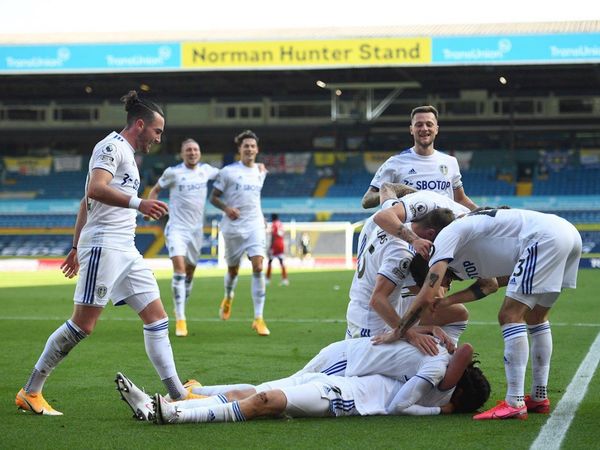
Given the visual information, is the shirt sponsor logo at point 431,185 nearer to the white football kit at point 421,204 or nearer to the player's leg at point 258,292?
the white football kit at point 421,204

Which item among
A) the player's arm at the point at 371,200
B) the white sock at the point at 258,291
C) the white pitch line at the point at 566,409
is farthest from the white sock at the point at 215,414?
the white sock at the point at 258,291

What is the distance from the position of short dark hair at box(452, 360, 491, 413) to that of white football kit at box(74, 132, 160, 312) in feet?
7.07

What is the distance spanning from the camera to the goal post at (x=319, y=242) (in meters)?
39.2

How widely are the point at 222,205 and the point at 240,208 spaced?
0.26 m

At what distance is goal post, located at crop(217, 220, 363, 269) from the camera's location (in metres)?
39.2

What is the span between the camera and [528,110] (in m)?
47.1

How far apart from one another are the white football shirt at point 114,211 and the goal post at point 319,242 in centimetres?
3143

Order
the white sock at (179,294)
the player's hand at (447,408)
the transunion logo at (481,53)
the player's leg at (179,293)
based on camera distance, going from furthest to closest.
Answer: the transunion logo at (481,53), the white sock at (179,294), the player's leg at (179,293), the player's hand at (447,408)

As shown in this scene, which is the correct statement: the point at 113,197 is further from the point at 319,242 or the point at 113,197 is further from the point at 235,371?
the point at 319,242

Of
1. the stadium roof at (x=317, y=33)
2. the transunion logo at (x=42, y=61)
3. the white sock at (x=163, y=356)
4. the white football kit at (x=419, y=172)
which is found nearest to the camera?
the white sock at (x=163, y=356)

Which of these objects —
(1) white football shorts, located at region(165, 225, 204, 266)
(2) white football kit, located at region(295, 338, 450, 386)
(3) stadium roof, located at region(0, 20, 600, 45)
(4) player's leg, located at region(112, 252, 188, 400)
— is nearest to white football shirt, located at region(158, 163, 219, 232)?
(1) white football shorts, located at region(165, 225, 204, 266)

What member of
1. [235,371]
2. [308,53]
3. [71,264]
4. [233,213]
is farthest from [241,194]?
[308,53]

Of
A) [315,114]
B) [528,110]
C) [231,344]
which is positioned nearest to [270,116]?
[315,114]

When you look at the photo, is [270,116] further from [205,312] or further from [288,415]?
[288,415]
